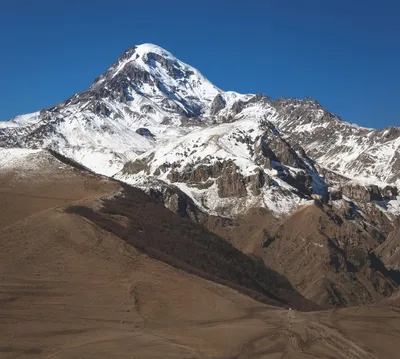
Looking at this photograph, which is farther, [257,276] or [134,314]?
[257,276]

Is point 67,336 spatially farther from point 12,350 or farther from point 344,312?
point 344,312

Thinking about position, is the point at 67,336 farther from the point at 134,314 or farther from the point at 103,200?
the point at 103,200

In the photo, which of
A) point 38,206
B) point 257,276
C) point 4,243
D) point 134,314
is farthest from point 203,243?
point 134,314

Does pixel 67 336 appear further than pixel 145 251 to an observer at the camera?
No

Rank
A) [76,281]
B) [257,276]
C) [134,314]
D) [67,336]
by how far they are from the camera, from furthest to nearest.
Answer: [257,276] → [76,281] → [134,314] → [67,336]

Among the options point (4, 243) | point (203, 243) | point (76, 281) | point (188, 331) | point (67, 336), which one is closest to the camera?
point (67, 336)

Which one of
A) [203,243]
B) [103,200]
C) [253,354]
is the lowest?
[253,354]

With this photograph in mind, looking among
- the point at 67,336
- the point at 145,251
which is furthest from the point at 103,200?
the point at 67,336

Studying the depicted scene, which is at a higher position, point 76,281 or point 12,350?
point 76,281

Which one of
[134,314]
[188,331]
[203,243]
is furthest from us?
[203,243]
